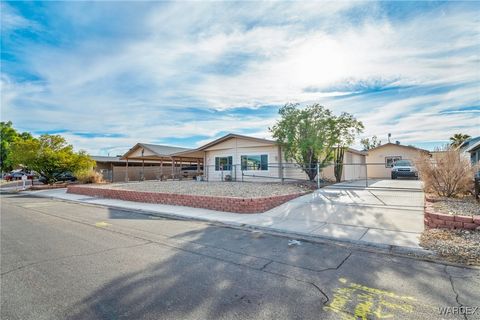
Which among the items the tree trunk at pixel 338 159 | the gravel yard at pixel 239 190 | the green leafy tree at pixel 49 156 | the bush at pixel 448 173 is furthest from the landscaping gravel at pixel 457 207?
the green leafy tree at pixel 49 156

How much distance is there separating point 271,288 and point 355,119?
1471cm

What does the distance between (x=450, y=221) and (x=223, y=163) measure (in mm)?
15912

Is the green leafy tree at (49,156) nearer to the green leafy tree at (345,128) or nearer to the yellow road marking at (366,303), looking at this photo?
the green leafy tree at (345,128)

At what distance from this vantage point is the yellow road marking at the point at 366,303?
2.75 m

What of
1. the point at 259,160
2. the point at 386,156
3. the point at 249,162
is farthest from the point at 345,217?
the point at 386,156

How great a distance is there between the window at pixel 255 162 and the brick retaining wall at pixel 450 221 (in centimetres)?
1194

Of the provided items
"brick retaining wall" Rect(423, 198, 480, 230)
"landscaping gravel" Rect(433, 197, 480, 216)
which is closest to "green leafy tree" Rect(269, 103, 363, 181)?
"landscaping gravel" Rect(433, 197, 480, 216)

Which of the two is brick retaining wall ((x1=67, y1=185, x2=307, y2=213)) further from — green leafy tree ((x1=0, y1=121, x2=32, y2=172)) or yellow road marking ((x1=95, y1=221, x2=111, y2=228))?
green leafy tree ((x1=0, y1=121, x2=32, y2=172))

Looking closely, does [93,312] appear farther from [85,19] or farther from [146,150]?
[146,150]

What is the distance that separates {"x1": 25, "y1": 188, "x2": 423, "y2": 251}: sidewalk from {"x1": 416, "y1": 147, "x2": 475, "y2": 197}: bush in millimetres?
797

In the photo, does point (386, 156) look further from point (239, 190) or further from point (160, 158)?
point (160, 158)

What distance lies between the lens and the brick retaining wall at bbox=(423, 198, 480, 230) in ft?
17.8

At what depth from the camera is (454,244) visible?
479 cm

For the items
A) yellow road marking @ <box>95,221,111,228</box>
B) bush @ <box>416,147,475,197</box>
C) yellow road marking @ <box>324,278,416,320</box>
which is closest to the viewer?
yellow road marking @ <box>324,278,416,320</box>
